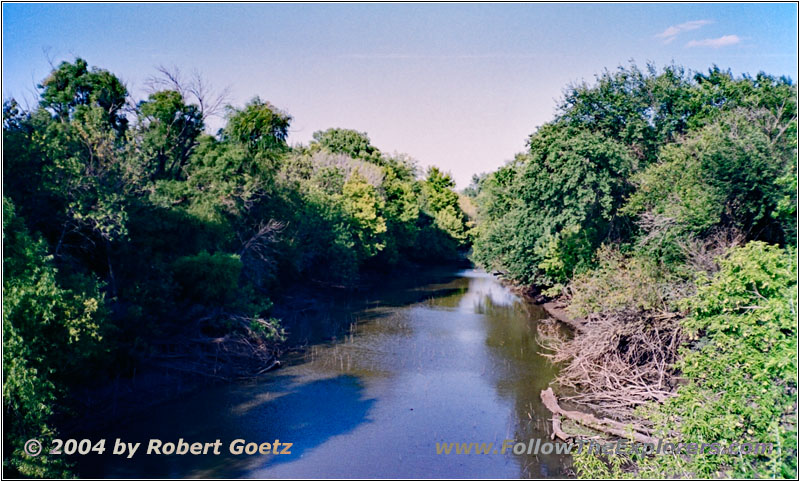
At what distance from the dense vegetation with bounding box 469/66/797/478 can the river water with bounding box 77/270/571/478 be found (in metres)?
2.25

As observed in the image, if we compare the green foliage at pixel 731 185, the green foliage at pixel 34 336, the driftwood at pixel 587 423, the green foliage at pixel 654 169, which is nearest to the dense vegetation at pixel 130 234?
the green foliage at pixel 34 336

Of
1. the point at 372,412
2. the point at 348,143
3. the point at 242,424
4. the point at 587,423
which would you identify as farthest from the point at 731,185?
the point at 348,143

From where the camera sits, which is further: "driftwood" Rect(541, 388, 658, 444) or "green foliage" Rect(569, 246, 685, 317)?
"green foliage" Rect(569, 246, 685, 317)

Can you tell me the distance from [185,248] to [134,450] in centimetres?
961

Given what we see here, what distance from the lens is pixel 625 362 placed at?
18.3 m

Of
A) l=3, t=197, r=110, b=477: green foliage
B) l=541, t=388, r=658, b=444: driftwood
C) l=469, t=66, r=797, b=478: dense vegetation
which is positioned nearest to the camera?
l=469, t=66, r=797, b=478: dense vegetation

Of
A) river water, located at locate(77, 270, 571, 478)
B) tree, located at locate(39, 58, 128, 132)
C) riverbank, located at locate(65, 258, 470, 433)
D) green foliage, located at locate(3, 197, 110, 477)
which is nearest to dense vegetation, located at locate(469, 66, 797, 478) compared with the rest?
river water, located at locate(77, 270, 571, 478)

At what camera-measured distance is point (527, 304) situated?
35.7 meters

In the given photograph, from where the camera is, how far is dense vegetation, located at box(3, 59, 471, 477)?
39.0ft

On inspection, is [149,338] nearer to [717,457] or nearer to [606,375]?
[606,375]

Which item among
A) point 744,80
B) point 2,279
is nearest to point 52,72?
point 2,279

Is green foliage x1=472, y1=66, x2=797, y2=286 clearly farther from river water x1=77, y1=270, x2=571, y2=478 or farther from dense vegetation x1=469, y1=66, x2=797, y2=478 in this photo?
river water x1=77, y1=270, x2=571, y2=478

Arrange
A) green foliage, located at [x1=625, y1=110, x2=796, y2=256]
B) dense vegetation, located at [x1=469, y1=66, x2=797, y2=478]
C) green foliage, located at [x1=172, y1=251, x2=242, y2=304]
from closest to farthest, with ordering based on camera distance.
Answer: dense vegetation, located at [x1=469, y1=66, x2=797, y2=478], green foliage, located at [x1=625, y1=110, x2=796, y2=256], green foliage, located at [x1=172, y1=251, x2=242, y2=304]

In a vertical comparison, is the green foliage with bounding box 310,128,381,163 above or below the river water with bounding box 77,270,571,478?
above
